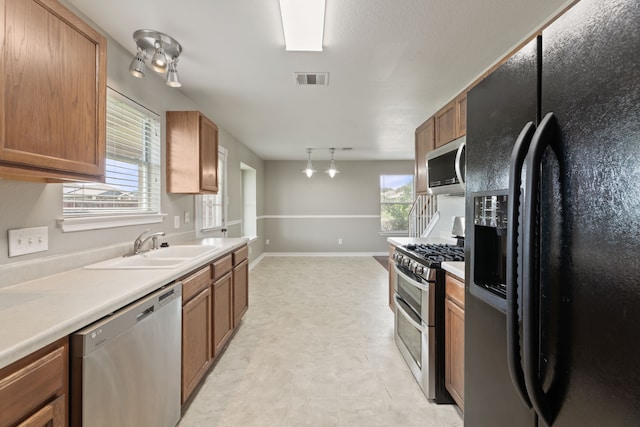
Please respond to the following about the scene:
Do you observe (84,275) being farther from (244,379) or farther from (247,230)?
(247,230)

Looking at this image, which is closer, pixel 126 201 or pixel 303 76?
pixel 126 201

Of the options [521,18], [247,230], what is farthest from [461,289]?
[247,230]

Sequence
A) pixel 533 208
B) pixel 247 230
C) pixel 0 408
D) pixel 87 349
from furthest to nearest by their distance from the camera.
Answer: pixel 247 230 → pixel 87 349 → pixel 0 408 → pixel 533 208

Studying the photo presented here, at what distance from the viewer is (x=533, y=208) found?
0.63 meters

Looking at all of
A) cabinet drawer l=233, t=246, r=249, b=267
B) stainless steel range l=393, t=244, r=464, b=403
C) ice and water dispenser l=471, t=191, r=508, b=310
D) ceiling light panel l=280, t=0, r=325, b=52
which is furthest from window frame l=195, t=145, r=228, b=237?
ice and water dispenser l=471, t=191, r=508, b=310

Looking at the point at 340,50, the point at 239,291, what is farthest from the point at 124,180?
the point at 340,50

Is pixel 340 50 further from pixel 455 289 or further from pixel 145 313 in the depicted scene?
pixel 145 313

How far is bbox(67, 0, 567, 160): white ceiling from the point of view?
1.68 metres

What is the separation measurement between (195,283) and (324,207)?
5.67 meters

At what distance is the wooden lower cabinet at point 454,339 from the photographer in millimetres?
1642

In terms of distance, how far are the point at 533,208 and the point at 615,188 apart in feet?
0.44

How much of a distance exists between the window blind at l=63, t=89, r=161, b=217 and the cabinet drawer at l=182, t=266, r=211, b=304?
2.54 feet

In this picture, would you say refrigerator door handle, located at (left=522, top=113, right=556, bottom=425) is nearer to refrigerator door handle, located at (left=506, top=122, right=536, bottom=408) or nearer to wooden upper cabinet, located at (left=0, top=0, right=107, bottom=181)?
refrigerator door handle, located at (left=506, top=122, right=536, bottom=408)

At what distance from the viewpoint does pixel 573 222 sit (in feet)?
1.95
